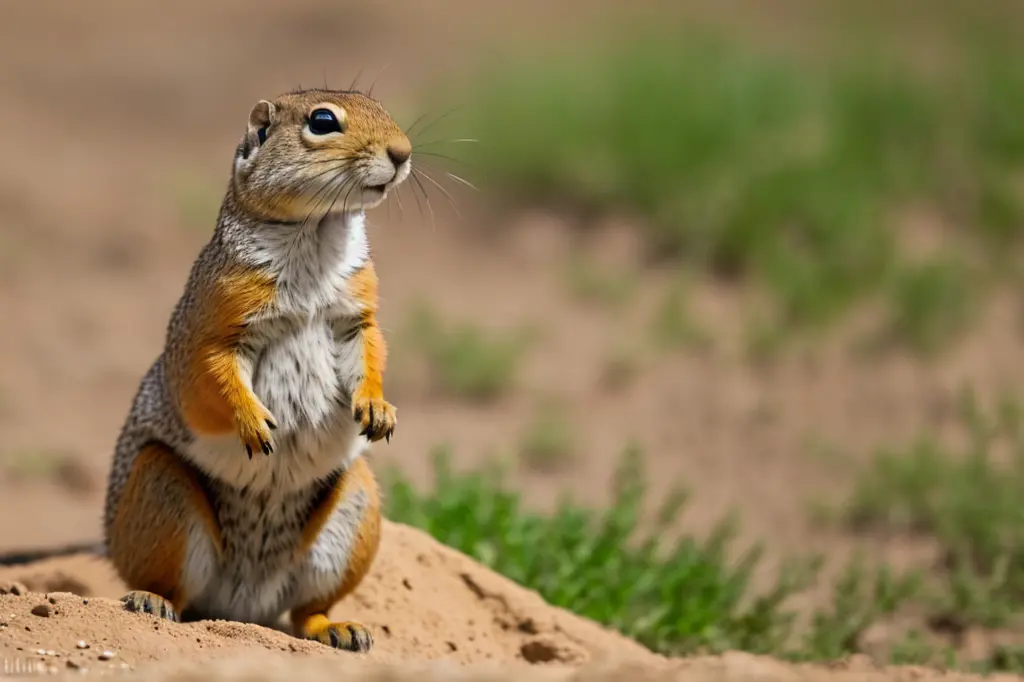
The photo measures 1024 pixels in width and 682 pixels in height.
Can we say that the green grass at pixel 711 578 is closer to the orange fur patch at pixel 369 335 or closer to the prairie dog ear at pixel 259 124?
the orange fur patch at pixel 369 335

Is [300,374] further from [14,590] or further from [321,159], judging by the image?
[14,590]

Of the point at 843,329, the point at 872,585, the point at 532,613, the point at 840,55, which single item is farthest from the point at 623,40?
the point at 532,613

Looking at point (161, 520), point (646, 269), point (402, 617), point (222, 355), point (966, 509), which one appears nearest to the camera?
point (222, 355)

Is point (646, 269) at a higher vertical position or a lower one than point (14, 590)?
higher

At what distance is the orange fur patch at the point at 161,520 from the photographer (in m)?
4.91

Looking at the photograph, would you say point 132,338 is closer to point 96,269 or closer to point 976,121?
point 96,269

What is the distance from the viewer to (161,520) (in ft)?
16.1

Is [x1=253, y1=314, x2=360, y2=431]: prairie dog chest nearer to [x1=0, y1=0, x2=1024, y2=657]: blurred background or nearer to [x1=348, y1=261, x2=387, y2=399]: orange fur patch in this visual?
[x1=348, y1=261, x2=387, y2=399]: orange fur patch

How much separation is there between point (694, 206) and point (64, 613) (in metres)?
7.66

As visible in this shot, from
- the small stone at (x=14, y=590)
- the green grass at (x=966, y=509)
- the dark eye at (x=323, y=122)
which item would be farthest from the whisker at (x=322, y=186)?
the green grass at (x=966, y=509)

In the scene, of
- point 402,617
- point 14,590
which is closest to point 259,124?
point 14,590

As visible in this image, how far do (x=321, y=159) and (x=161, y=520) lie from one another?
1.30 m

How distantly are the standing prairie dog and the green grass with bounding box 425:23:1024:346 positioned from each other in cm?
608

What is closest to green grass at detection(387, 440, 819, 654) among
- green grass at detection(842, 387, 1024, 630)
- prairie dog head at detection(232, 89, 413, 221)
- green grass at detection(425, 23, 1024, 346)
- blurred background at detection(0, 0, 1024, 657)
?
blurred background at detection(0, 0, 1024, 657)
